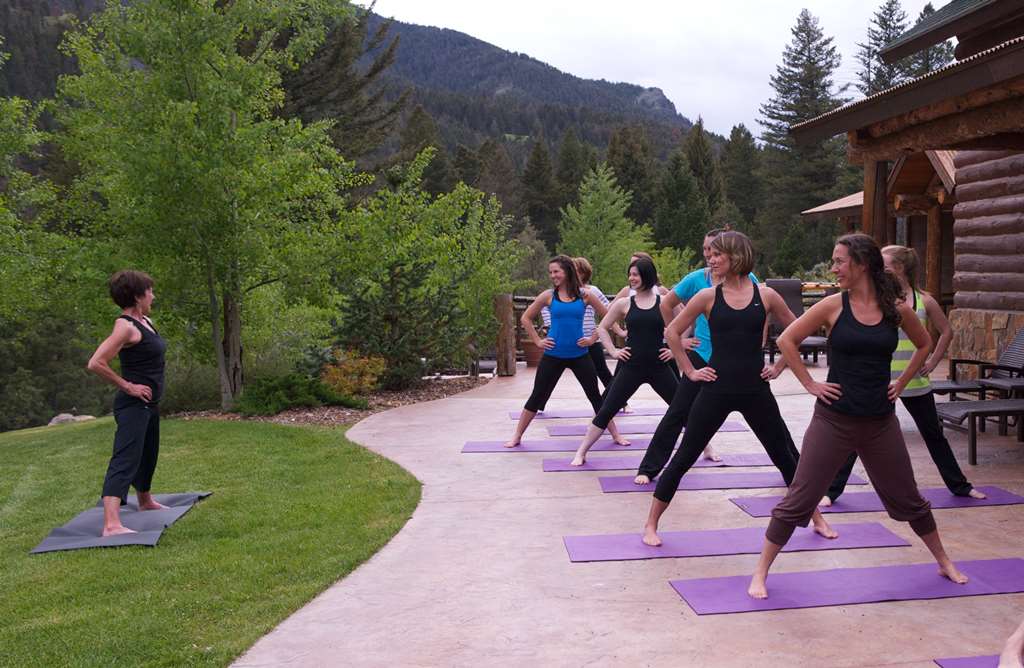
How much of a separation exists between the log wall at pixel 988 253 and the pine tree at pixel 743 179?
58016 millimetres

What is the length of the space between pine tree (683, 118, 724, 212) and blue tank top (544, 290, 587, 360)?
183ft

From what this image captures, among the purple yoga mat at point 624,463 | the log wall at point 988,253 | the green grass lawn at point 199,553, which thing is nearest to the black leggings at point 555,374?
the purple yoga mat at point 624,463

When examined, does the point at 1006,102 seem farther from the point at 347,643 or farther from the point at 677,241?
the point at 677,241

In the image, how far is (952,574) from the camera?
4445mm

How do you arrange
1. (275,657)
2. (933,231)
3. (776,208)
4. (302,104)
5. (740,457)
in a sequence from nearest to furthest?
(275,657), (740,457), (933,231), (302,104), (776,208)

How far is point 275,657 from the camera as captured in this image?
147 inches

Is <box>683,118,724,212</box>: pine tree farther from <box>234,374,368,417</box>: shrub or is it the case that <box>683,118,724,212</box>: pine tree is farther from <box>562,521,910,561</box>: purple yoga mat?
<box>562,521,910,561</box>: purple yoga mat

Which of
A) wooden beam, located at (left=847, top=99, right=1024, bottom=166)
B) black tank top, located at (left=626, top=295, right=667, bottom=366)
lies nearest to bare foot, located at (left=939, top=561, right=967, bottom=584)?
black tank top, located at (left=626, top=295, right=667, bottom=366)

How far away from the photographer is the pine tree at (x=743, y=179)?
68.9m

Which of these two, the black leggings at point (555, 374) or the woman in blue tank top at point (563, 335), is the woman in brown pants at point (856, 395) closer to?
the woman in blue tank top at point (563, 335)

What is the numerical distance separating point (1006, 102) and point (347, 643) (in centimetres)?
Answer: 596

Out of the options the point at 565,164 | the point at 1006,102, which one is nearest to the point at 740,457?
the point at 1006,102

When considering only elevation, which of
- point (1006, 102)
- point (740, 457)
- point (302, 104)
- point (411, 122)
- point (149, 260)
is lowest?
point (740, 457)

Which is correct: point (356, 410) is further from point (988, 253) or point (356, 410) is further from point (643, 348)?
point (988, 253)
